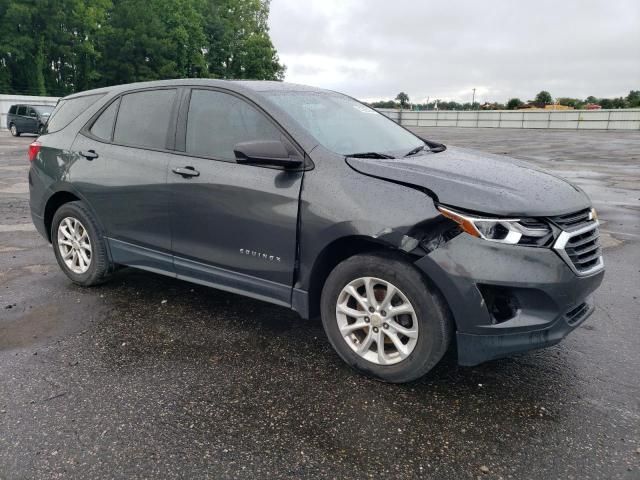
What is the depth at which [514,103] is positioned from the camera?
66.9 meters

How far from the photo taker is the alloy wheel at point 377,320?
9.84ft

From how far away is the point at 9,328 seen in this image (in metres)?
3.89

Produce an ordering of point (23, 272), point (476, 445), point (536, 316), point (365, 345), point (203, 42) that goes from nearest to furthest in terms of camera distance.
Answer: point (476, 445), point (536, 316), point (365, 345), point (23, 272), point (203, 42)

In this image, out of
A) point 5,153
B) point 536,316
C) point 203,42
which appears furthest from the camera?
point 203,42

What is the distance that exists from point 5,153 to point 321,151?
707 inches

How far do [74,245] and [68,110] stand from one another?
49.1 inches

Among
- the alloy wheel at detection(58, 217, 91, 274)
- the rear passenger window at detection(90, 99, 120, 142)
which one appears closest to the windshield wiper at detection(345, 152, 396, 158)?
the rear passenger window at detection(90, 99, 120, 142)

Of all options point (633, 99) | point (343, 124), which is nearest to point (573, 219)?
point (343, 124)

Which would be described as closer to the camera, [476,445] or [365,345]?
[476,445]

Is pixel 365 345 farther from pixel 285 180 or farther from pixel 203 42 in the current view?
pixel 203 42

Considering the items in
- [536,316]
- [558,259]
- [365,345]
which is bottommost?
[365,345]

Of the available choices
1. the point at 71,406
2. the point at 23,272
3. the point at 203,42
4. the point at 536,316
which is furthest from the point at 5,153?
the point at 203,42

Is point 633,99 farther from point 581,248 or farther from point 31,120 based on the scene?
point 581,248

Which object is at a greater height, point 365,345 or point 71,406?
point 365,345
